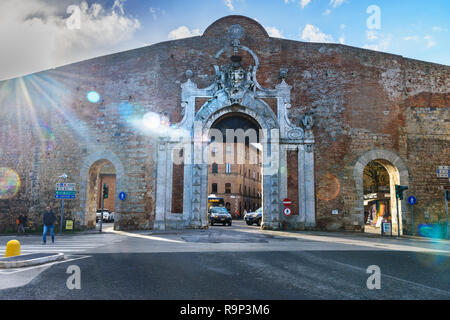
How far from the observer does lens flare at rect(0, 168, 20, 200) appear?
817 inches

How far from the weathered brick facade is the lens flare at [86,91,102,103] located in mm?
250

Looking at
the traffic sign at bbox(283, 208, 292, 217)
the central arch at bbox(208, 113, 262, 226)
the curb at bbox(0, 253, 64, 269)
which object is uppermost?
the central arch at bbox(208, 113, 262, 226)

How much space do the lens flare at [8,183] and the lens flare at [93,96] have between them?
6.85m

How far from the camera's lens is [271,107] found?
63.2ft

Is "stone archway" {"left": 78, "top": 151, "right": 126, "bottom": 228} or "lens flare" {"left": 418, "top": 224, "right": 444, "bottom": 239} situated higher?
"stone archway" {"left": 78, "top": 151, "right": 126, "bottom": 228}

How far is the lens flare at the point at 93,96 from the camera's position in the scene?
799 inches

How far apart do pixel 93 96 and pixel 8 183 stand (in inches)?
314

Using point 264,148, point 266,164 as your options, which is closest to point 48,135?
point 264,148

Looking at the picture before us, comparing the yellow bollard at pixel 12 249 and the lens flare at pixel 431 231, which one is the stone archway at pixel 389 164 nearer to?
the lens flare at pixel 431 231

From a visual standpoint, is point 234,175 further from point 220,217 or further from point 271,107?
point 271,107

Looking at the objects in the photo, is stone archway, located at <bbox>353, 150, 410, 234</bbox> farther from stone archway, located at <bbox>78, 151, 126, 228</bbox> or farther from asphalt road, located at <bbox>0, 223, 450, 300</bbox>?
stone archway, located at <bbox>78, 151, 126, 228</bbox>

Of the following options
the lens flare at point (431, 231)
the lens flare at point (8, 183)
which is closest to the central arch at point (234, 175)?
the lens flare at point (8, 183)

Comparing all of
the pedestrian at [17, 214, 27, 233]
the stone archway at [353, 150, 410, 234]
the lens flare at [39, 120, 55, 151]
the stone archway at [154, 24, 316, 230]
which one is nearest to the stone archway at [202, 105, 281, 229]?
the stone archway at [154, 24, 316, 230]
